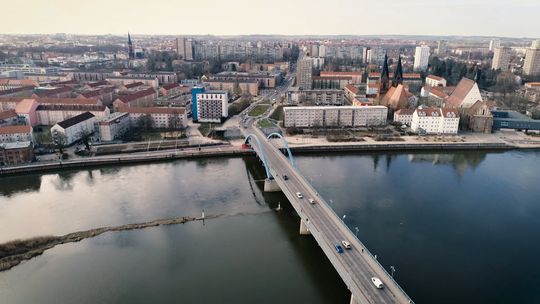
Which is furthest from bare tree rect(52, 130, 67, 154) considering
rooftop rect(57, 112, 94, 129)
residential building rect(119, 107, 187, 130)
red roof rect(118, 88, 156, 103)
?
red roof rect(118, 88, 156, 103)

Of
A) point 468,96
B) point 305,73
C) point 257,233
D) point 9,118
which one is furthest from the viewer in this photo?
point 305,73

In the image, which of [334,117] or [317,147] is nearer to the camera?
[317,147]

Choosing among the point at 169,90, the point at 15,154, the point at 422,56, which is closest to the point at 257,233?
the point at 15,154

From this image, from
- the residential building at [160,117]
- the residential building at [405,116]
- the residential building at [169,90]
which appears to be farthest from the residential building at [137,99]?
the residential building at [405,116]

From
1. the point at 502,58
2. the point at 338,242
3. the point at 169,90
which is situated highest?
the point at 502,58

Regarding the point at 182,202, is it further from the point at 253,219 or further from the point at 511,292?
the point at 511,292

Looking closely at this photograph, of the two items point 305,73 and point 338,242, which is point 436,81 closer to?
point 305,73

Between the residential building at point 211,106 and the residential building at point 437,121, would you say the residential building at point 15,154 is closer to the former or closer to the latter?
the residential building at point 211,106

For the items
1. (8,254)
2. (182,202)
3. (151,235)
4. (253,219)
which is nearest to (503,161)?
(253,219)

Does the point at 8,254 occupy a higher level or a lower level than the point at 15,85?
lower
